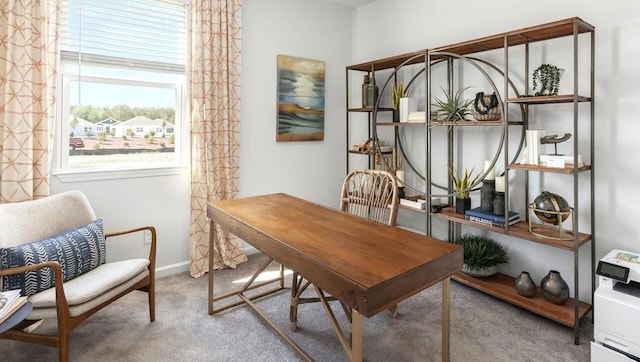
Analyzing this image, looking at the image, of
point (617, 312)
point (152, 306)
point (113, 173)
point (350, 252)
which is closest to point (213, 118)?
point (113, 173)

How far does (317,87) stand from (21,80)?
2.57 meters

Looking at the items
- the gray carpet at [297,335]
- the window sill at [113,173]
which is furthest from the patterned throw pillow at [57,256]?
the window sill at [113,173]

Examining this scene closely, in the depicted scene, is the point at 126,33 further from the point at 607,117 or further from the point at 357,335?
the point at 607,117

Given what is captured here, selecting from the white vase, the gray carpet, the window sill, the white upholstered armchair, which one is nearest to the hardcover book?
the gray carpet

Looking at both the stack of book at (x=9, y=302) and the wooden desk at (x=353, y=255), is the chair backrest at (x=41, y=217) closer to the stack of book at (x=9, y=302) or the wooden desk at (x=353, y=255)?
the stack of book at (x=9, y=302)

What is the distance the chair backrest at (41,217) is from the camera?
2.10 m

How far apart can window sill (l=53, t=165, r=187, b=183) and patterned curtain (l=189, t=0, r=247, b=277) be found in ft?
0.68

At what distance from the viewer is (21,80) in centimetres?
242

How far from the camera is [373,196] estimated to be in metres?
2.53

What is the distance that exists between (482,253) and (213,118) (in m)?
2.54

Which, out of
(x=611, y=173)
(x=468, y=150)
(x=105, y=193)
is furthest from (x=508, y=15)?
(x=105, y=193)

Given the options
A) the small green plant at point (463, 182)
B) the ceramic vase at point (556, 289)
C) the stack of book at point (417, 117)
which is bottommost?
the ceramic vase at point (556, 289)

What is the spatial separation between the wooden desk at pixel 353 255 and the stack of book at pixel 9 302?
1032 millimetres

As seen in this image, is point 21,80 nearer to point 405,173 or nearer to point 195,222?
point 195,222
